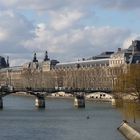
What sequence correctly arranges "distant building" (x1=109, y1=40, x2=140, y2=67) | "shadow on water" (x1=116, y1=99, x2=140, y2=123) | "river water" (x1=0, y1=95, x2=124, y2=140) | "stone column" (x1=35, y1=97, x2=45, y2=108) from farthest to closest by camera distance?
"distant building" (x1=109, y1=40, x2=140, y2=67) → "stone column" (x1=35, y1=97, x2=45, y2=108) → "river water" (x1=0, y1=95, x2=124, y2=140) → "shadow on water" (x1=116, y1=99, x2=140, y2=123)

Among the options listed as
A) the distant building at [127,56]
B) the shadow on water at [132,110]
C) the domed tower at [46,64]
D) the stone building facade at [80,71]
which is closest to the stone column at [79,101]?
the stone building facade at [80,71]

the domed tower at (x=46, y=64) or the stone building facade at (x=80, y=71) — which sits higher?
the domed tower at (x=46, y=64)

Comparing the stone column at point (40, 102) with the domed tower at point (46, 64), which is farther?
the domed tower at point (46, 64)

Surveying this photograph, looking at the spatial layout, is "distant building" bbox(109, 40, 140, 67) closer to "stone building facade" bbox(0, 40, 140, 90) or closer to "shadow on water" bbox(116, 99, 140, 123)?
"stone building facade" bbox(0, 40, 140, 90)

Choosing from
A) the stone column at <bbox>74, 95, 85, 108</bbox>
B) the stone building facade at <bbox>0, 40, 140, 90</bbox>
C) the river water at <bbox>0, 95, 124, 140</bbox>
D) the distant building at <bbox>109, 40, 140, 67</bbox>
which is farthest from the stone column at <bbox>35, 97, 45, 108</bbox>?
the distant building at <bbox>109, 40, 140, 67</bbox>

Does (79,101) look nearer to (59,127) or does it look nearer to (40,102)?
(40,102)

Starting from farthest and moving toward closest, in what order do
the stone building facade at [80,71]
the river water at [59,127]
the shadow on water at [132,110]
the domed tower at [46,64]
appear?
the domed tower at [46,64], the stone building facade at [80,71], the river water at [59,127], the shadow on water at [132,110]

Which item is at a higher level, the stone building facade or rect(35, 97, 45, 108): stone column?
the stone building facade

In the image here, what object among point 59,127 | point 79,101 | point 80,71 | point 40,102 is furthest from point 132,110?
point 80,71

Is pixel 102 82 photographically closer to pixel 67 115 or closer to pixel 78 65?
pixel 78 65

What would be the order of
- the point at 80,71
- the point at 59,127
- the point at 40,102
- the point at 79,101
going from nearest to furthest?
1. the point at 59,127
2. the point at 40,102
3. the point at 79,101
4. the point at 80,71

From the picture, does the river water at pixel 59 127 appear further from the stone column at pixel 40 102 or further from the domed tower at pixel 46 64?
the domed tower at pixel 46 64

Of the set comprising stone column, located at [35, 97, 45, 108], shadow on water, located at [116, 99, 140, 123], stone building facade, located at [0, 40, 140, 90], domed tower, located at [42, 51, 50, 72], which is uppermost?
domed tower, located at [42, 51, 50, 72]

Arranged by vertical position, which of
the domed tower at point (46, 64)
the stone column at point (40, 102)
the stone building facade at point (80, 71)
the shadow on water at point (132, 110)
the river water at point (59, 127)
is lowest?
the river water at point (59, 127)
